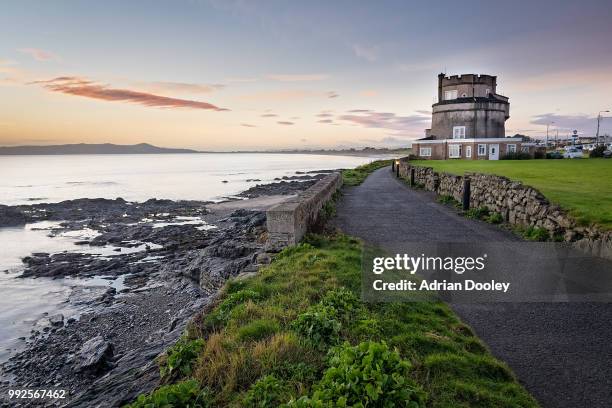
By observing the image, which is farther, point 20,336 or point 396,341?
point 20,336

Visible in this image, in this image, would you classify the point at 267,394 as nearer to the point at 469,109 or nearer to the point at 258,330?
the point at 258,330

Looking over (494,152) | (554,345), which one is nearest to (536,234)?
(554,345)

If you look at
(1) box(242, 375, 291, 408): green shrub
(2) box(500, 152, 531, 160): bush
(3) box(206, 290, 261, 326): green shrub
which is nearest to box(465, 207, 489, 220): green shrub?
(3) box(206, 290, 261, 326): green shrub

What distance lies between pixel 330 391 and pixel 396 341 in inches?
72.7

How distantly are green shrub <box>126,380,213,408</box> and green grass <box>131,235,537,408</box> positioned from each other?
66 mm

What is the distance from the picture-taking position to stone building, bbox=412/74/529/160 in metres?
55.1

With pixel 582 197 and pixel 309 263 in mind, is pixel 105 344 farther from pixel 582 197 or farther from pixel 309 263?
pixel 582 197

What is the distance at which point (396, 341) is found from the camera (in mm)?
5152

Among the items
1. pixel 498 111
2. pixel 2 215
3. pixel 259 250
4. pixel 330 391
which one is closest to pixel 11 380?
pixel 259 250

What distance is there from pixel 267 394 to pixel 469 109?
62358 millimetres

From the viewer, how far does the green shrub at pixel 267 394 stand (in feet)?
12.8

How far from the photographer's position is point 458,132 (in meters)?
59.4

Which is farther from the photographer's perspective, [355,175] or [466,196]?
[355,175]

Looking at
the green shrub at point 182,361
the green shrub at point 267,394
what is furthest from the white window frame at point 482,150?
the green shrub at point 267,394
